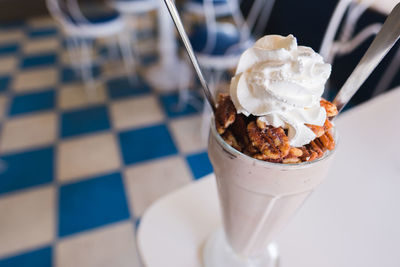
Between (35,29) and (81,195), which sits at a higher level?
(81,195)

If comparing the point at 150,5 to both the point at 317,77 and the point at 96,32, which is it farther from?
the point at 317,77

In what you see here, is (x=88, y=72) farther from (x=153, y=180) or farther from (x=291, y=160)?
(x=291, y=160)

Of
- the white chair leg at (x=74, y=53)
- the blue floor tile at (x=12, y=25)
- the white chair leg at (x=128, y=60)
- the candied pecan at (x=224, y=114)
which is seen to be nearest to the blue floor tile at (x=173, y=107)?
the white chair leg at (x=128, y=60)

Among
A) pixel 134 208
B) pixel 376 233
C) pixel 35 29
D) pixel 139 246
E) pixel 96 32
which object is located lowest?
pixel 35 29

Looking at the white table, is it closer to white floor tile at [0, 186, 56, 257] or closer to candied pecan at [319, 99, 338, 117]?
candied pecan at [319, 99, 338, 117]

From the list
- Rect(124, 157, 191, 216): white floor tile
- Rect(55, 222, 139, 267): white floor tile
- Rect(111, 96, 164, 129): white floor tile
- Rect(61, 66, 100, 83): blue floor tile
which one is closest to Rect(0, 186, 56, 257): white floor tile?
Rect(55, 222, 139, 267): white floor tile

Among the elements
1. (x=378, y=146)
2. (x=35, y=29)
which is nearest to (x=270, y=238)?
(x=378, y=146)

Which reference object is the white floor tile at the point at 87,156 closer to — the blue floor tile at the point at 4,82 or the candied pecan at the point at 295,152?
the blue floor tile at the point at 4,82
